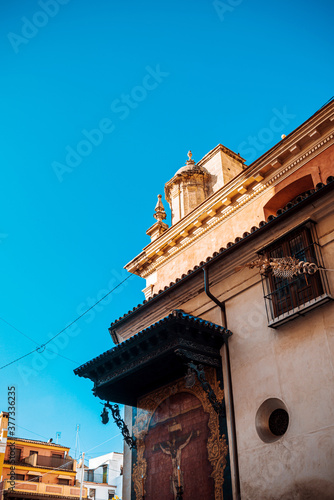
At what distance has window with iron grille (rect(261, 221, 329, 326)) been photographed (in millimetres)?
9922

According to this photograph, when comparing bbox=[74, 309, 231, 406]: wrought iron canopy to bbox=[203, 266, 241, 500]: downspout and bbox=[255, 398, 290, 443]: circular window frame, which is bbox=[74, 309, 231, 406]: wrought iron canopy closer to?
bbox=[203, 266, 241, 500]: downspout

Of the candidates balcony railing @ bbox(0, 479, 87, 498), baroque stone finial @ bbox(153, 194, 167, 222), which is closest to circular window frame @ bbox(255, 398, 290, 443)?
baroque stone finial @ bbox(153, 194, 167, 222)

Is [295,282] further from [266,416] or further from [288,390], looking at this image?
[266,416]

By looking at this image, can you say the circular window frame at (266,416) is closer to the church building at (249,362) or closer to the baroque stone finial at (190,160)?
the church building at (249,362)

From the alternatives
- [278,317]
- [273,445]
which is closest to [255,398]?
[273,445]

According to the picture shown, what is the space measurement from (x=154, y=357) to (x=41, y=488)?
3122cm

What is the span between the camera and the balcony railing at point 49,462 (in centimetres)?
3941

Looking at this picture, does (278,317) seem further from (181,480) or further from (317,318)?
(181,480)

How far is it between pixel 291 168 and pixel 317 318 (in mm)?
6088

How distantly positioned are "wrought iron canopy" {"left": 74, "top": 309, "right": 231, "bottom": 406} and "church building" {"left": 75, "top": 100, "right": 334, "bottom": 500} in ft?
0.10

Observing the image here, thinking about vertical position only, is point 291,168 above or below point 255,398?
above

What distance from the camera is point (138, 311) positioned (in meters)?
14.3

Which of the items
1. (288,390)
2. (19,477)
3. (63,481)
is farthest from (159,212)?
(63,481)

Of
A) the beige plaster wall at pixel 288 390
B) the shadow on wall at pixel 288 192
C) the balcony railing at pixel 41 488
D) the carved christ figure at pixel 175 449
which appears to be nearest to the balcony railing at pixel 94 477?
the balcony railing at pixel 41 488
